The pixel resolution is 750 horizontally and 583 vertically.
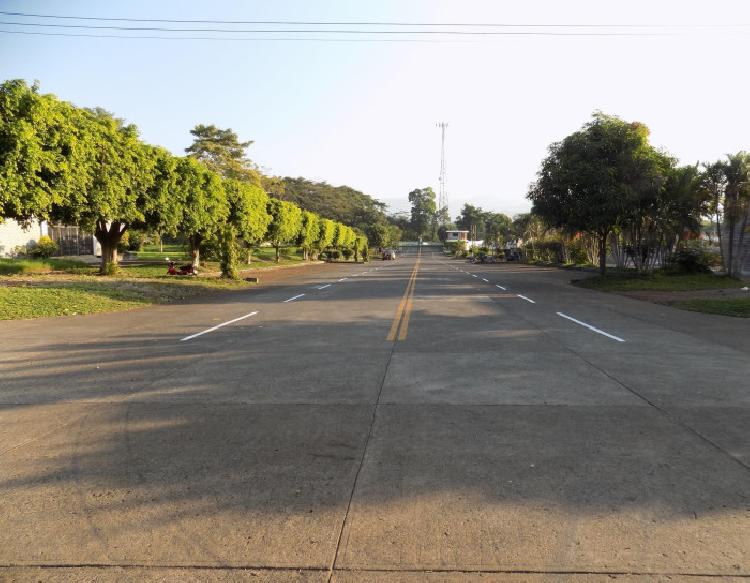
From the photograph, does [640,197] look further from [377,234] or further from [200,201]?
[377,234]

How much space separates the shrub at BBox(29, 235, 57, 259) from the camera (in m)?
36.0

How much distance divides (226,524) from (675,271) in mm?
29950

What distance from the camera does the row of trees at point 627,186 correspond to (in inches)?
954

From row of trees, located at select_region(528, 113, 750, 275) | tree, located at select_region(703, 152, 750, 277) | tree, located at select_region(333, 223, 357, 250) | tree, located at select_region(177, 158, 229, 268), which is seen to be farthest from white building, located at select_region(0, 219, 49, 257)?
tree, located at select_region(333, 223, 357, 250)

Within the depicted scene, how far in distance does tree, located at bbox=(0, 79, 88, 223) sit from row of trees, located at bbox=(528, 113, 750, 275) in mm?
18776

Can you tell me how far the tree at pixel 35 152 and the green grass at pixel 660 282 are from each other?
20.1m

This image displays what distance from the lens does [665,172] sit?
1008 inches

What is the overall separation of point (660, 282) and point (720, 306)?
9.88 meters

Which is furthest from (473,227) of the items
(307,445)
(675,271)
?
(307,445)

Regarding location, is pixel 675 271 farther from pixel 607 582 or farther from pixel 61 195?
pixel 607 582

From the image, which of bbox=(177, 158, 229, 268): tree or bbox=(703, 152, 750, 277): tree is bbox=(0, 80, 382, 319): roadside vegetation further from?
bbox=(703, 152, 750, 277): tree

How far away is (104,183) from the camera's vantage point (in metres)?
21.1

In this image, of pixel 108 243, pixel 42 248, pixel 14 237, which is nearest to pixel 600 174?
pixel 108 243

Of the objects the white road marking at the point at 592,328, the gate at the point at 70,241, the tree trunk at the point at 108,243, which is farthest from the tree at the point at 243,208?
the white road marking at the point at 592,328
